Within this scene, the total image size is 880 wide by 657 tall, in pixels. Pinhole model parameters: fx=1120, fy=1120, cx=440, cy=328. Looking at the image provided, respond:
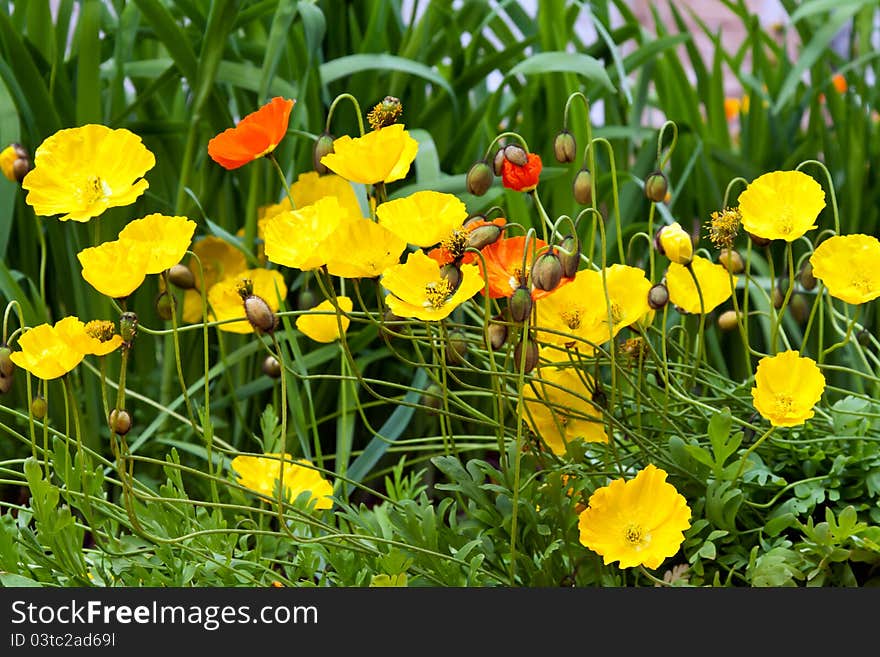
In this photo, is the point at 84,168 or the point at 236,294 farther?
the point at 236,294

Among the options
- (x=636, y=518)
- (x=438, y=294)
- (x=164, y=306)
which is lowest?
(x=636, y=518)

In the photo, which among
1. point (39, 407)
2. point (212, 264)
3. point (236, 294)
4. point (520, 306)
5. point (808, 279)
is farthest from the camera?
point (212, 264)

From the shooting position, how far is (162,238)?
0.65 meters

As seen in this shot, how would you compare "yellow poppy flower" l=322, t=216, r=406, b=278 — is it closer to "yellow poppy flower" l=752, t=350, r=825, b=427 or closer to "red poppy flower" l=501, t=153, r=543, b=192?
"red poppy flower" l=501, t=153, r=543, b=192

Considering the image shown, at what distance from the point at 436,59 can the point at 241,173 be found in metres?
0.27

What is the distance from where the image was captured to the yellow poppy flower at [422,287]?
0.59 metres

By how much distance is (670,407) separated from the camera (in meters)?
0.81

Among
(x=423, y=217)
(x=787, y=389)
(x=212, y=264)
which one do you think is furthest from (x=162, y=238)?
(x=212, y=264)

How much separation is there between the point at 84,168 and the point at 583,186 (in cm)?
31

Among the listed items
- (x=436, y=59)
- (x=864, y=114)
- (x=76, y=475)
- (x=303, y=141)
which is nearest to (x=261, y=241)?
(x=303, y=141)

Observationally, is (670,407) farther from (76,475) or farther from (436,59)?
(436,59)

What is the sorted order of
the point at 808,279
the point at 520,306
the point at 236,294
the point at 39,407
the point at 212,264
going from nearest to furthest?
1. the point at 520,306
2. the point at 39,407
3. the point at 808,279
4. the point at 236,294
5. the point at 212,264

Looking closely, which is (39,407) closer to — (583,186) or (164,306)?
(164,306)

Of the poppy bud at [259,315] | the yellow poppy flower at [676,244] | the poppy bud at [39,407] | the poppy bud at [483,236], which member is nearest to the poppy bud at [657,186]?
the yellow poppy flower at [676,244]
